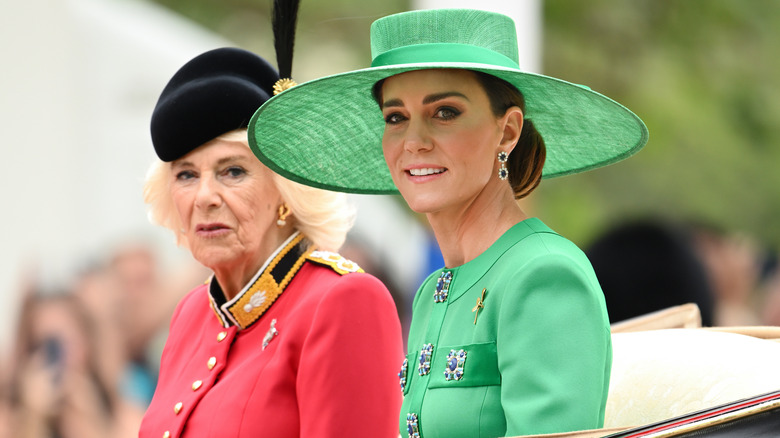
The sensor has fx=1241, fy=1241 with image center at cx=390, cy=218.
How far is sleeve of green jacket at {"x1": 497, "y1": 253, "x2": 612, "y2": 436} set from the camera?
2561 millimetres

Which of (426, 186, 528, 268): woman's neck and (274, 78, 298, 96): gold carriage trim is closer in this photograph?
(426, 186, 528, 268): woman's neck

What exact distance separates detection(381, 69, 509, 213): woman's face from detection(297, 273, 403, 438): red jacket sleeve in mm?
552

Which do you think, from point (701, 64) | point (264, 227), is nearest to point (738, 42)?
point (701, 64)

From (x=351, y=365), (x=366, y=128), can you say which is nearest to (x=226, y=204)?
(x=366, y=128)

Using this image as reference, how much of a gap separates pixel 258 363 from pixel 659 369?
1.14m

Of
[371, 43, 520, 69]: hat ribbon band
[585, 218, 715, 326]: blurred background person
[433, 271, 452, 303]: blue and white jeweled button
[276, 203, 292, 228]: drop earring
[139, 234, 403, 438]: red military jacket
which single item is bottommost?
[585, 218, 715, 326]: blurred background person

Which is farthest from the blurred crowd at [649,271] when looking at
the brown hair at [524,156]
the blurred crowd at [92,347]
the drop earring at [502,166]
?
the drop earring at [502,166]

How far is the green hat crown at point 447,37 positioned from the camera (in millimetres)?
2990

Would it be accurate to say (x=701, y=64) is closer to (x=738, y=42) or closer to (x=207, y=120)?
(x=738, y=42)

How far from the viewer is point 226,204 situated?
378cm

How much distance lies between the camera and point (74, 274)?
764cm

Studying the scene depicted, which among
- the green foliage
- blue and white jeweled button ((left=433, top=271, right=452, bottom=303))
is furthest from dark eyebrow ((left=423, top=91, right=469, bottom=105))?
the green foliage

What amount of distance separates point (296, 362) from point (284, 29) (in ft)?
3.46

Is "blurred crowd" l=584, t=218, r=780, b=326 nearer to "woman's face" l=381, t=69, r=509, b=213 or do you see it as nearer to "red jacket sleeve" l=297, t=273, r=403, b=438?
"red jacket sleeve" l=297, t=273, r=403, b=438
